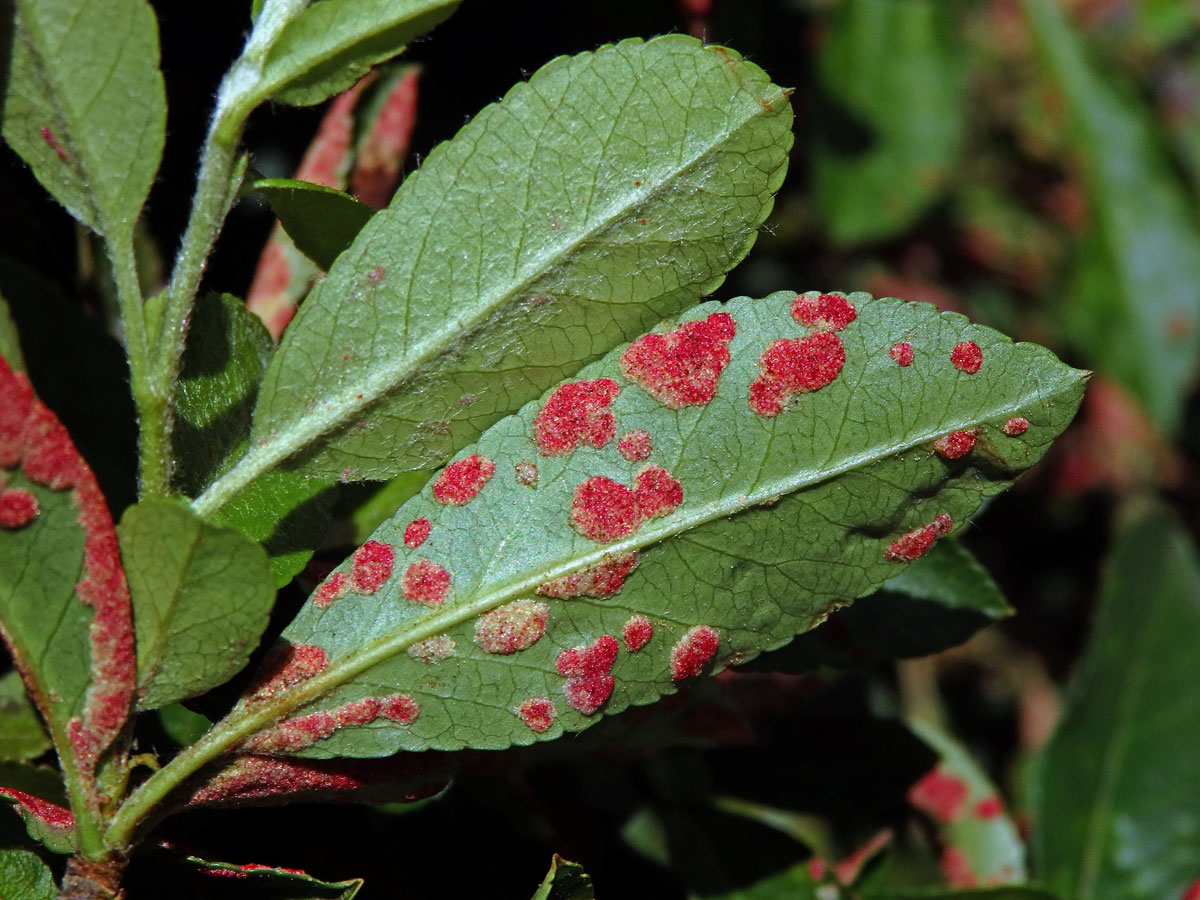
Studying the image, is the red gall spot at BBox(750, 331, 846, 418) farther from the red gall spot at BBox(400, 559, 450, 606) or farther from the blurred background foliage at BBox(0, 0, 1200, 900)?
the red gall spot at BBox(400, 559, 450, 606)

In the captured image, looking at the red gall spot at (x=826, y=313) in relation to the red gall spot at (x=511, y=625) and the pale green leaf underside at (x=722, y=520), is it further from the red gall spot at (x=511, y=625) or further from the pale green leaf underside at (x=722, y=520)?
the red gall spot at (x=511, y=625)

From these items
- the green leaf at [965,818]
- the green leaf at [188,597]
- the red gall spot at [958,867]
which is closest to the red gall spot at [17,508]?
the green leaf at [188,597]

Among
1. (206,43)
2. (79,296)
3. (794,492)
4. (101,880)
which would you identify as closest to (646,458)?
(794,492)

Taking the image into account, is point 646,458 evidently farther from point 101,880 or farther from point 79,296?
point 79,296

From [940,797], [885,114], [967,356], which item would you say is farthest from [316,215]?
[885,114]

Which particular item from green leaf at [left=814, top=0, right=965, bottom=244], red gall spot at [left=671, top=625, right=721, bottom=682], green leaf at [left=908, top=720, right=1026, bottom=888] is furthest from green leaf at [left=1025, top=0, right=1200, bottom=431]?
red gall spot at [left=671, top=625, right=721, bottom=682]

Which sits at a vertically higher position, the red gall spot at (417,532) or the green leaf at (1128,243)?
the red gall spot at (417,532)
